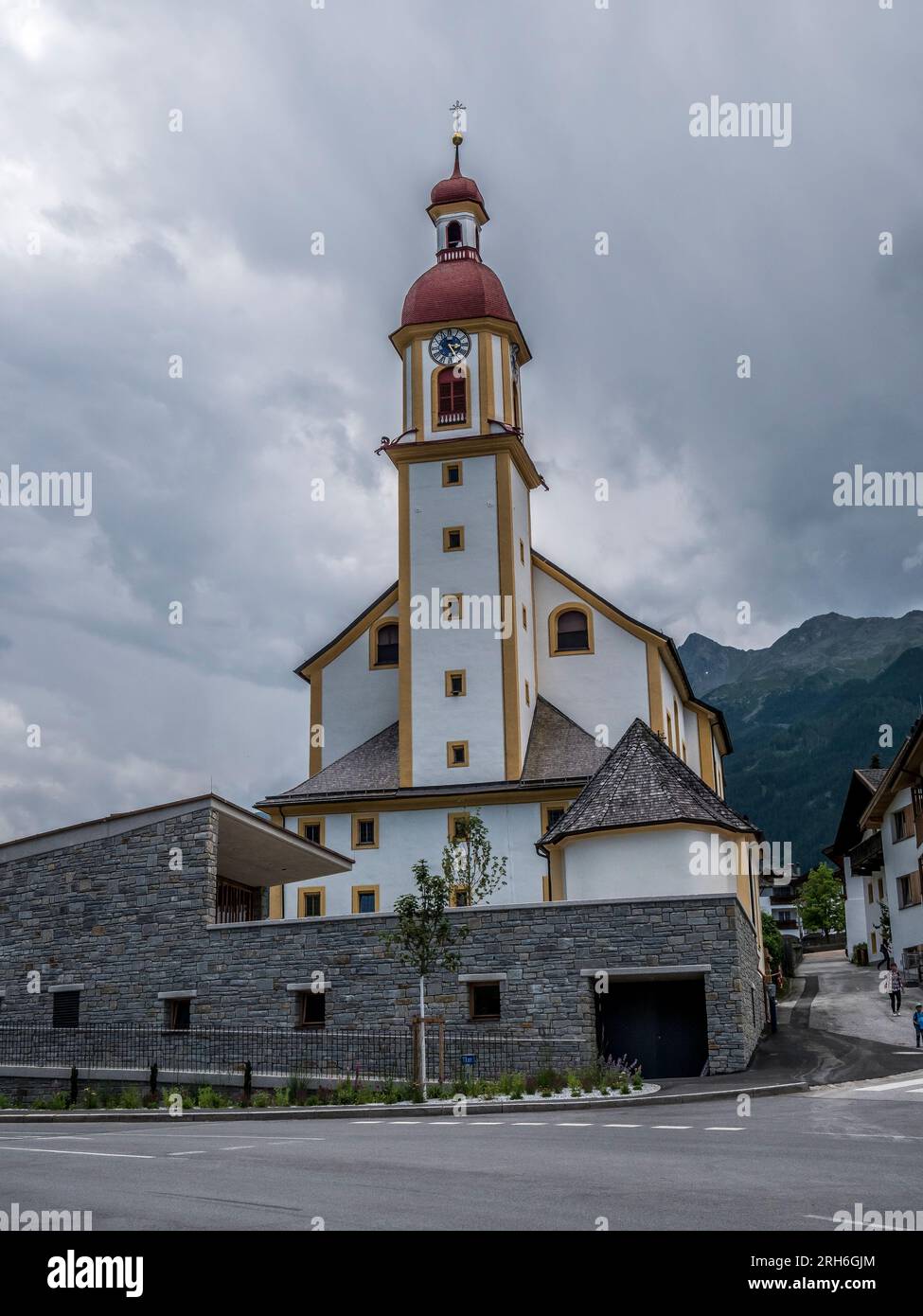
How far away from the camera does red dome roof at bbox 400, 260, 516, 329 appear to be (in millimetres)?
49250

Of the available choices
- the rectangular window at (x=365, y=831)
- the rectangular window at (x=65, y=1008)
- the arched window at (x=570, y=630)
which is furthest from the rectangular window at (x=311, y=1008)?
the arched window at (x=570, y=630)

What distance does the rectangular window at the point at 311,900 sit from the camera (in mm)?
46062

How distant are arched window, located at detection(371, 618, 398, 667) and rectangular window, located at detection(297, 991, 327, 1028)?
75.8ft

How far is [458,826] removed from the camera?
4353cm

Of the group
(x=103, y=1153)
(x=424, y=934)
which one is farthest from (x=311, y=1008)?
(x=103, y=1153)

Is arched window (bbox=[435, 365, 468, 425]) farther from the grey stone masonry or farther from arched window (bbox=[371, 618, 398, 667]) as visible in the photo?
the grey stone masonry

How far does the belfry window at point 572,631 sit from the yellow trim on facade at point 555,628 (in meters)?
0.04

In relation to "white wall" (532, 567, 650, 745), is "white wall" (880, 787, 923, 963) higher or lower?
lower

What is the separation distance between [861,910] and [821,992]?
26814 millimetres

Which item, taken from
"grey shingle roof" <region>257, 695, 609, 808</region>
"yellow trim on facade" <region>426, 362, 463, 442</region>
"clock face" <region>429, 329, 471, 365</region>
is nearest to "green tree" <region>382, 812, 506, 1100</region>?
"grey shingle roof" <region>257, 695, 609, 808</region>

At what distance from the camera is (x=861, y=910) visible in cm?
7375

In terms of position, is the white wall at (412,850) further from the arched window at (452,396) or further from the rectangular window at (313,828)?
the arched window at (452,396)
